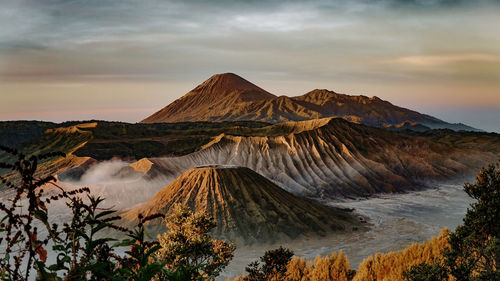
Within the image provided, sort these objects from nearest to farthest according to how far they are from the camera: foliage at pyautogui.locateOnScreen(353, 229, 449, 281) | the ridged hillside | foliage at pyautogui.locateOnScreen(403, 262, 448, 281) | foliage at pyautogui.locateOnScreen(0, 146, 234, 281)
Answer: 1. foliage at pyautogui.locateOnScreen(0, 146, 234, 281)
2. foliage at pyautogui.locateOnScreen(403, 262, 448, 281)
3. foliage at pyautogui.locateOnScreen(353, 229, 449, 281)
4. the ridged hillside

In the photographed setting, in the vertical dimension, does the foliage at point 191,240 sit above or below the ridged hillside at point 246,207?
above

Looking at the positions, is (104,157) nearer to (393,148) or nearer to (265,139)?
(265,139)

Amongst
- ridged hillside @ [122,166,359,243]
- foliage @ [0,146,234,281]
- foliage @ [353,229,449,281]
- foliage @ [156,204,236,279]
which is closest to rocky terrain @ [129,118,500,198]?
ridged hillside @ [122,166,359,243]

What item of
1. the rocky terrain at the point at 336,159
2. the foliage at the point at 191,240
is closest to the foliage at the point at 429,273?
the foliage at the point at 191,240

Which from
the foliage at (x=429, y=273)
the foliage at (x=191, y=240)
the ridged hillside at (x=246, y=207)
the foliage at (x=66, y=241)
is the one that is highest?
the foliage at (x=66, y=241)

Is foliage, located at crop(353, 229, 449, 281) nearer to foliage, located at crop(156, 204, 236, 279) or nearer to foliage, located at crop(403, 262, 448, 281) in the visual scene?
foliage, located at crop(403, 262, 448, 281)

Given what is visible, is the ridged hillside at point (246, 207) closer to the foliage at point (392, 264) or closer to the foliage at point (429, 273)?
the foliage at point (392, 264)

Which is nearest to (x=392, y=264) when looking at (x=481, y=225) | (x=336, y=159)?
(x=481, y=225)

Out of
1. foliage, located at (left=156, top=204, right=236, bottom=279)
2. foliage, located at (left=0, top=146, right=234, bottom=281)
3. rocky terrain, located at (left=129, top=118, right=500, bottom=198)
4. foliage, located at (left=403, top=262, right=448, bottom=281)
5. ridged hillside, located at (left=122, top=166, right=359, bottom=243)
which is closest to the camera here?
foliage, located at (left=0, top=146, right=234, bottom=281)

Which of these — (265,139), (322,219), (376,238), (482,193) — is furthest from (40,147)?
(482,193)

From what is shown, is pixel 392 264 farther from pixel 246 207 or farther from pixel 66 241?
pixel 246 207
